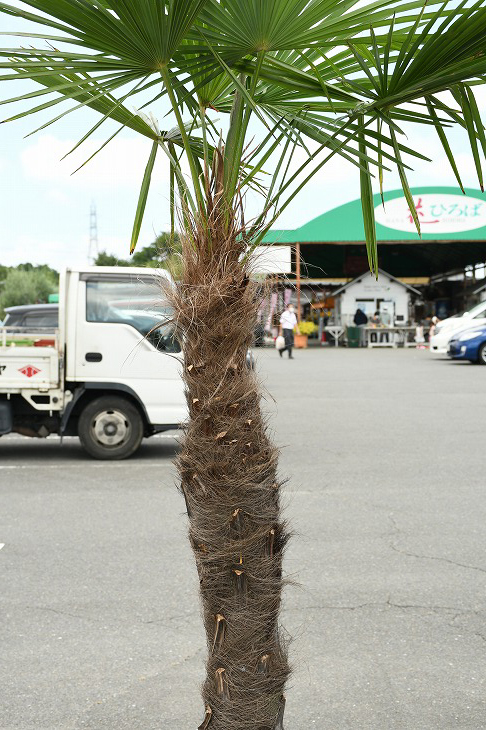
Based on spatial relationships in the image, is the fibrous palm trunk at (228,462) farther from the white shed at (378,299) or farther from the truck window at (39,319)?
the white shed at (378,299)

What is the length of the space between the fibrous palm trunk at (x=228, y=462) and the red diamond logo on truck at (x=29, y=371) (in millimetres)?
6380

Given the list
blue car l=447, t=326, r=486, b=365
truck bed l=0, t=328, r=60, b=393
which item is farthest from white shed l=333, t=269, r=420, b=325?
truck bed l=0, t=328, r=60, b=393

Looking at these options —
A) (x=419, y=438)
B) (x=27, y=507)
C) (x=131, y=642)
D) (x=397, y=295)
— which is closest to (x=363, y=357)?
(x=397, y=295)

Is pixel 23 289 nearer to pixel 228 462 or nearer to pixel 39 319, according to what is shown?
pixel 39 319

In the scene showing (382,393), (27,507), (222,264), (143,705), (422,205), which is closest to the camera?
(222,264)

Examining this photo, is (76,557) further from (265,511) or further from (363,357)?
(363,357)

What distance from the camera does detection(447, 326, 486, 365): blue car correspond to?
71.7ft

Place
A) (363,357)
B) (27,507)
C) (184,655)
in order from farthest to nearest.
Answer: (363,357) → (27,507) → (184,655)

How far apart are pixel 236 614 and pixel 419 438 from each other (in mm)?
8087

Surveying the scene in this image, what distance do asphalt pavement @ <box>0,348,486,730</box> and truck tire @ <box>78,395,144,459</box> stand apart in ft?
0.80

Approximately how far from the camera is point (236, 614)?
2.32 metres

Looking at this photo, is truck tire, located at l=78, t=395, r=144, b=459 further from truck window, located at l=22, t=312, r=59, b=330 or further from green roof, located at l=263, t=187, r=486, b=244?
green roof, located at l=263, t=187, r=486, b=244

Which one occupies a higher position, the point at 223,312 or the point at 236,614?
the point at 223,312

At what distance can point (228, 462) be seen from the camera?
2.21 m
